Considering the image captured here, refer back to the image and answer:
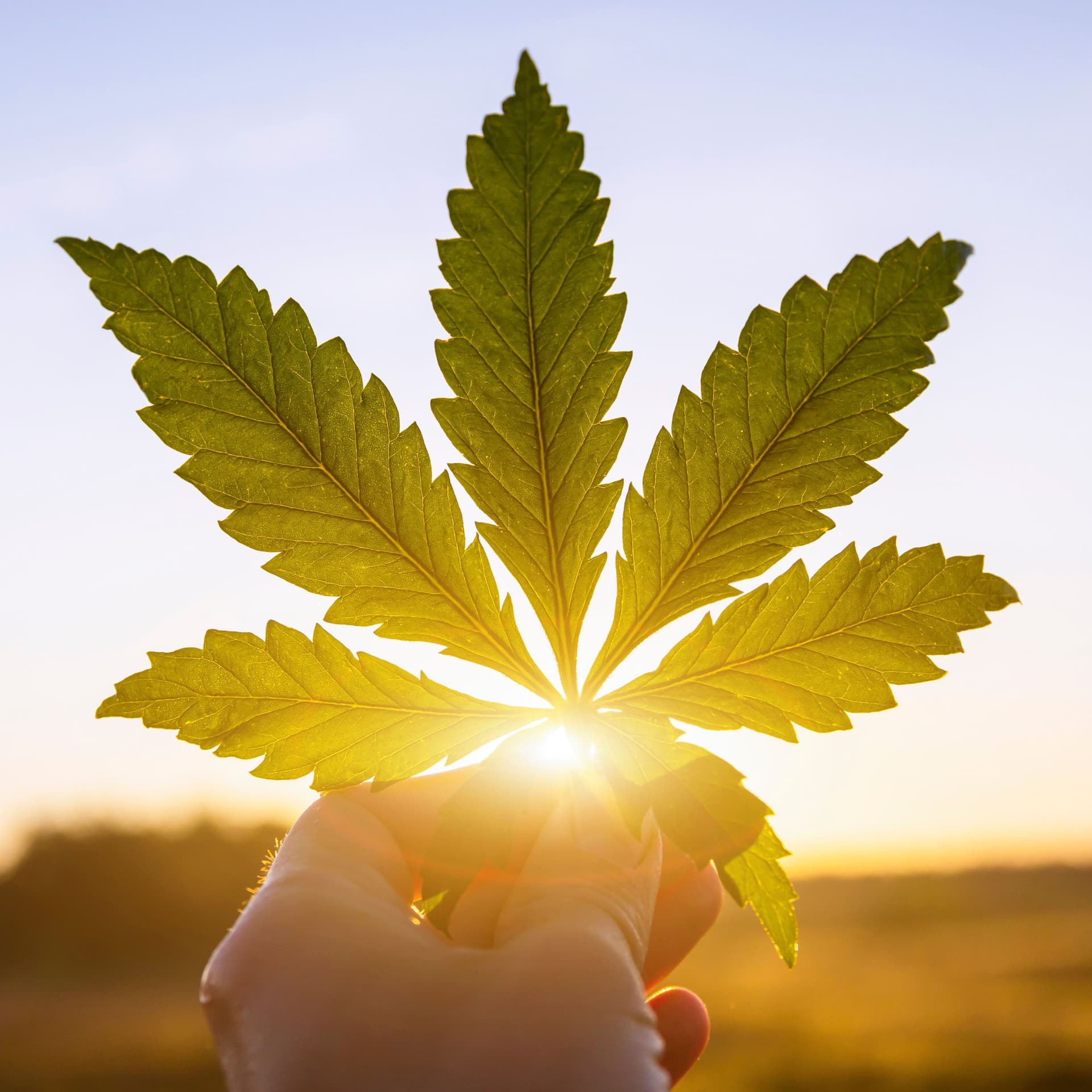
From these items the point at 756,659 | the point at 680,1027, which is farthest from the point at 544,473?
the point at 680,1027

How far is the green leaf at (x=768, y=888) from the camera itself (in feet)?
6.48

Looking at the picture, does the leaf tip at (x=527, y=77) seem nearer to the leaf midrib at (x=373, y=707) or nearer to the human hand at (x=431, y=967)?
the leaf midrib at (x=373, y=707)

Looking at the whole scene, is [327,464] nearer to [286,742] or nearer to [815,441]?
[286,742]

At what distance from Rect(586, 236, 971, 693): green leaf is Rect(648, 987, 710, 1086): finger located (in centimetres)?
131

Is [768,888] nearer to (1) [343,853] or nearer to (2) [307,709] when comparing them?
(1) [343,853]

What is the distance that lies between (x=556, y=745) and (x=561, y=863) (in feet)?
0.85

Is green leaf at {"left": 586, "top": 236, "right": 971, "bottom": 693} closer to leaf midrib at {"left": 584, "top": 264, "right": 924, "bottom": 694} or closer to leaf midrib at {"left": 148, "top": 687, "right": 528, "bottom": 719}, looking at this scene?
leaf midrib at {"left": 584, "top": 264, "right": 924, "bottom": 694}

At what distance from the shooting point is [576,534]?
1887mm

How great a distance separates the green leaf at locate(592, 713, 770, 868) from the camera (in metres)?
1.82

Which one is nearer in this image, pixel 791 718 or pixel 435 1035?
pixel 435 1035

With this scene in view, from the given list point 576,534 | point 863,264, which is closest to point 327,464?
point 576,534

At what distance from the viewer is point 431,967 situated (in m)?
1.75

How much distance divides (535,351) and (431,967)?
1.23 metres

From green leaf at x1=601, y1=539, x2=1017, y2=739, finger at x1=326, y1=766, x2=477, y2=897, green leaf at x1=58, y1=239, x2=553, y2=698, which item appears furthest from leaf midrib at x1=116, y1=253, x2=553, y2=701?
finger at x1=326, y1=766, x2=477, y2=897
